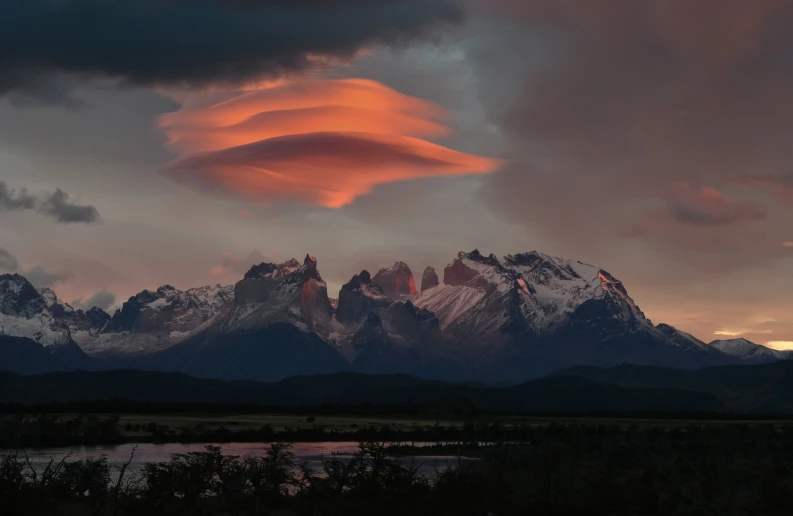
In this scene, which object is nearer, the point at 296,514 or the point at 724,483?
the point at 296,514

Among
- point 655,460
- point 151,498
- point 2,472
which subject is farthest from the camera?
point 655,460

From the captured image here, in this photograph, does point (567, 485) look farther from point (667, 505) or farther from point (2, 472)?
point (2, 472)

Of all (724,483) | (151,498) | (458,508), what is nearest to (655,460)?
(724,483)

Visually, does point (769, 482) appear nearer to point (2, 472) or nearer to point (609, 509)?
point (609, 509)

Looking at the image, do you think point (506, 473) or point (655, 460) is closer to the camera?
point (506, 473)

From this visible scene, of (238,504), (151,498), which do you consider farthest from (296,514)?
(151,498)

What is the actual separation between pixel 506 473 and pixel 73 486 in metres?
58.5

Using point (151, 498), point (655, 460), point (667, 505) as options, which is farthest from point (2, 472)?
point (655, 460)

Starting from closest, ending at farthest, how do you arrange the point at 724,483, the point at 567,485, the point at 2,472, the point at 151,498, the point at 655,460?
A: the point at 2,472 → the point at 151,498 → the point at 567,485 → the point at 724,483 → the point at 655,460

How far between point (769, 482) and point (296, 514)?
71646 mm

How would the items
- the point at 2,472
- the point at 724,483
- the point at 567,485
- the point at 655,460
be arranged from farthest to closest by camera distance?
the point at 655,460 < the point at 724,483 < the point at 567,485 < the point at 2,472

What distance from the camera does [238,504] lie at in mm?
107375

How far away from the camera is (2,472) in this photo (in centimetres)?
10231

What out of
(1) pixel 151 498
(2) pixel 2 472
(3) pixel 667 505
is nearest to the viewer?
(2) pixel 2 472
